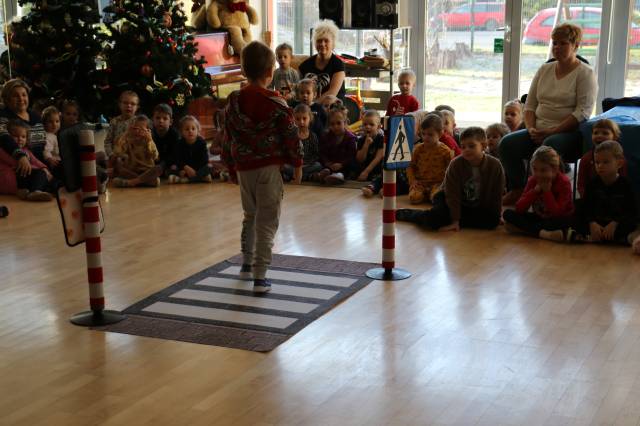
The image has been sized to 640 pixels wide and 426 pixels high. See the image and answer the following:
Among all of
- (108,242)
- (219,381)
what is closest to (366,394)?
(219,381)

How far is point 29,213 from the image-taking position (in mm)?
6973

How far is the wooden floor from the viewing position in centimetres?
345

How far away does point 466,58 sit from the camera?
10719 millimetres

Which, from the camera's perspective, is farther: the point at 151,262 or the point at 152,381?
the point at 151,262

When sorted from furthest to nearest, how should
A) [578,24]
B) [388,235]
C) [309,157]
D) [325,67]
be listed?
1. [578,24]
2. [325,67]
3. [309,157]
4. [388,235]

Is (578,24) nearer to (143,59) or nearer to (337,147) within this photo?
(337,147)

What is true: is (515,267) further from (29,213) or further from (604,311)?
(29,213)

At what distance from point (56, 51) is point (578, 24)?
5.45m

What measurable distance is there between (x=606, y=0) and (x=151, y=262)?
630 centimetres

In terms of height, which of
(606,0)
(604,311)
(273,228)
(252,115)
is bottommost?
(604,311)

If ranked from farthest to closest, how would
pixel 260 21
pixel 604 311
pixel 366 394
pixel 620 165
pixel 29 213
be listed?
pixel 260 21
pixel 29 213
pixel 620 165
pixel 604 311
pixel 366 394

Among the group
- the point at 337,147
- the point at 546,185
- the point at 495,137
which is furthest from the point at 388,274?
the point at 337,147

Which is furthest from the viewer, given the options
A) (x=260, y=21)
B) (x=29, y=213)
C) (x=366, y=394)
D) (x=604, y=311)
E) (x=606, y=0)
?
(x=260, y=21)

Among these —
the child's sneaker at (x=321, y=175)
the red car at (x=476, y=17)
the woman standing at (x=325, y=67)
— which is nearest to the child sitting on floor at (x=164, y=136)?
the child's sneaker at (x=321, y=175)
